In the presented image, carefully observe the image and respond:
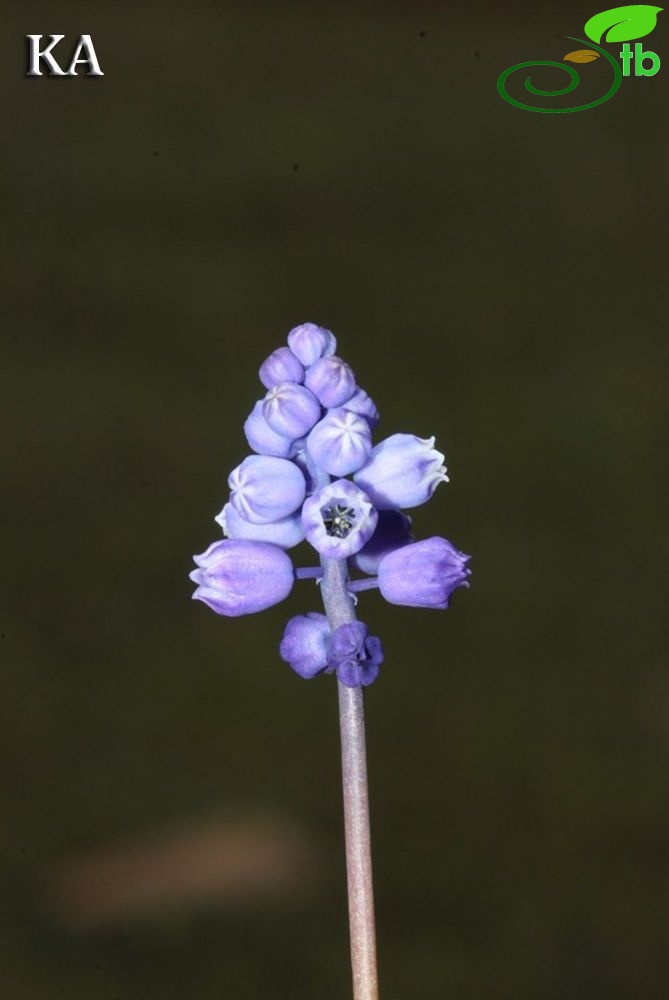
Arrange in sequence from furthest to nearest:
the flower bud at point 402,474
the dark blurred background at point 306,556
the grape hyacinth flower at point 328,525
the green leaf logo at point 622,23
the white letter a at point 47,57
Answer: the dark blurred background at point 306,556, the white letter a at point 47,57, the green leaf logo at point 622,23, the flower bud at point 402,474, the grape hyacinth flower at point 328,525

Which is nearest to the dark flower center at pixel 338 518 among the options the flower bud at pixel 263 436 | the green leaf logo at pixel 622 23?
the flower bud at pixel 263 436

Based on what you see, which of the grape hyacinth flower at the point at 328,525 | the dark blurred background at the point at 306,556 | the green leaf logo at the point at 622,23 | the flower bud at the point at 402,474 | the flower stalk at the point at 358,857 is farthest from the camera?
the dark blurred background at the point at 306,556

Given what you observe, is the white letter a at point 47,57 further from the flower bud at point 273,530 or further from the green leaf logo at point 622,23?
the flower bud at point 273,530

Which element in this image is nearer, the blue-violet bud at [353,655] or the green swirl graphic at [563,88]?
the blue-violet bud at [353,655]

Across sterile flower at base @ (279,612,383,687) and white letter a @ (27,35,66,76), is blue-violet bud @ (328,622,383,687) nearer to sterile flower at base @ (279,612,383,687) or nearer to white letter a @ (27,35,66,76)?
sterile flower at base @ (279,612,383,687)

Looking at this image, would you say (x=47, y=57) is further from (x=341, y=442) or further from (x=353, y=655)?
(x=353, y=655)
